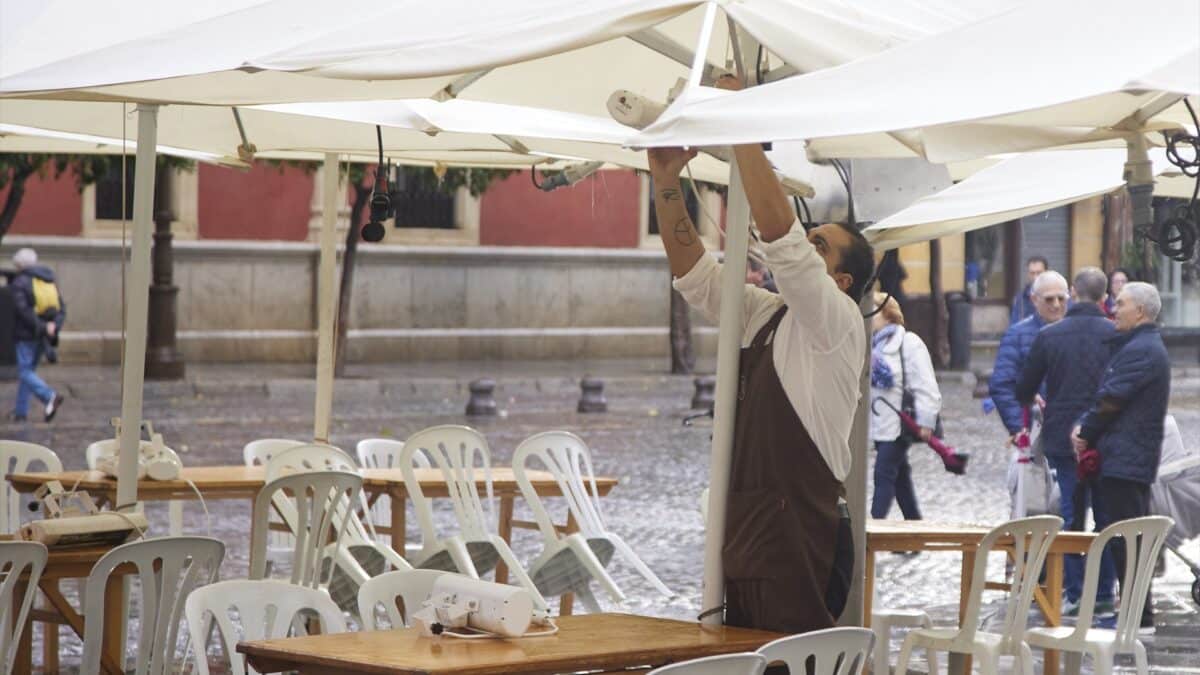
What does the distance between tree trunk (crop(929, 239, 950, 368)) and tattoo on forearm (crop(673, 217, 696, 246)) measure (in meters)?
23.6

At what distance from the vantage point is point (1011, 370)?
36.2 ft

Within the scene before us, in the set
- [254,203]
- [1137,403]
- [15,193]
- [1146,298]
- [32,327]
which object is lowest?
[1137,403]

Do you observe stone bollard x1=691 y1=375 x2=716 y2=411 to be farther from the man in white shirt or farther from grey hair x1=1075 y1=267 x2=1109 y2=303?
the man in white shirt

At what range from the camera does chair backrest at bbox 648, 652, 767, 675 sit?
13.2ft

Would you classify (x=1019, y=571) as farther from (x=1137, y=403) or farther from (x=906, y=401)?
(x=906, y=401)

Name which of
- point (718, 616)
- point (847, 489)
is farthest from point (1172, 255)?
point (718, 616)

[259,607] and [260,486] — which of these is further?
[260,486]

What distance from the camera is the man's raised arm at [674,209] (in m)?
5.59

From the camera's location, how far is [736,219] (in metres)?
5.64

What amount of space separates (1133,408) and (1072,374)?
0.57m

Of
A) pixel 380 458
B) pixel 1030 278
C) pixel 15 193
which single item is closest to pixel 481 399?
pixel 15 193

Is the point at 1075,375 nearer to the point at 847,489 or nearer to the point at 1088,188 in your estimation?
the point at 1088,188

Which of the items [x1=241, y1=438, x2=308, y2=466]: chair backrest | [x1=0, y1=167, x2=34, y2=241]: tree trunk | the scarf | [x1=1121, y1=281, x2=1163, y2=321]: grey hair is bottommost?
[x1=241, y1=438, x2=308, y2=466]: chair backrest

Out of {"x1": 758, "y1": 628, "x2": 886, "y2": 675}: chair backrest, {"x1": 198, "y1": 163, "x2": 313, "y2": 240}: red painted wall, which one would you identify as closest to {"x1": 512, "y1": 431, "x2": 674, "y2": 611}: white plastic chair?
{"x1": 758, "y1": 628, "x2": 886, "y2": 675}: chair backrest
